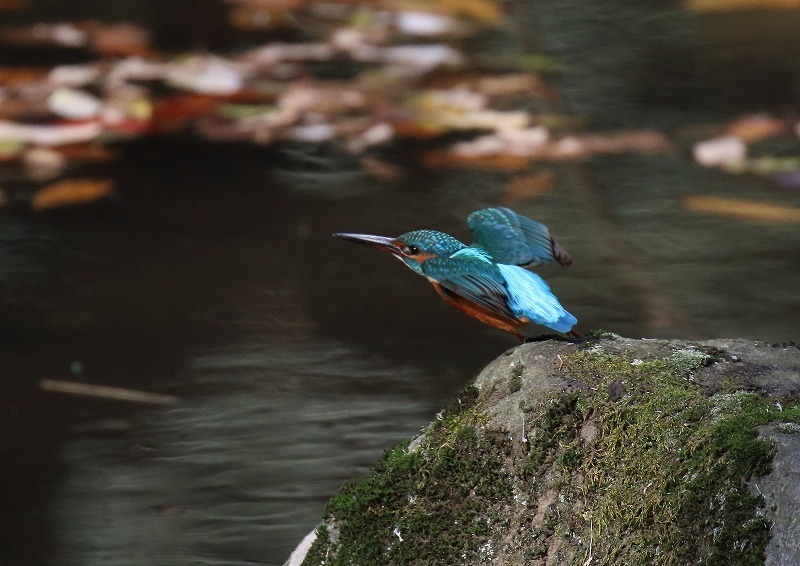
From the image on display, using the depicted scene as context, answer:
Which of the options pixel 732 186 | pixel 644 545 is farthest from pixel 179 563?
pixel 732 186

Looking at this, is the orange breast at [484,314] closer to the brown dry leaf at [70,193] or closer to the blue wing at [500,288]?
the blue wing at [500,288]

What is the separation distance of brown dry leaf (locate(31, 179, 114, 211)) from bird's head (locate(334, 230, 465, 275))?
121 inches

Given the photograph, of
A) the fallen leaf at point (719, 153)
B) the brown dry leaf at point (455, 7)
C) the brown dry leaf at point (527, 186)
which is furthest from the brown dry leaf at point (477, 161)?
the brown dry leaf at point (455, 7)

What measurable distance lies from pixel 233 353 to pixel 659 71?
3.39 m

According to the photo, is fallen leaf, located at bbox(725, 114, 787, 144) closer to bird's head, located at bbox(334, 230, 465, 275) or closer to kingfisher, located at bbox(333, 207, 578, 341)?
kingfisher, located at bbox(333, 207, 578, 341)

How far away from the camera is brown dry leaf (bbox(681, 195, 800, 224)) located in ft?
15.6

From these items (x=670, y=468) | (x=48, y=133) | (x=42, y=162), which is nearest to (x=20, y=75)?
(x=48, y=133)

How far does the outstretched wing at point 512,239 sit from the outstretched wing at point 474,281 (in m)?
0.09

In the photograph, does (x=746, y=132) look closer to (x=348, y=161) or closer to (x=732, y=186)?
(x=732, y=186)

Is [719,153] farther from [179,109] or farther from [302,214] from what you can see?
[179,109]

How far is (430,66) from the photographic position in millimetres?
6355

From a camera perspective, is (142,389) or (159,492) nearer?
(159,492)

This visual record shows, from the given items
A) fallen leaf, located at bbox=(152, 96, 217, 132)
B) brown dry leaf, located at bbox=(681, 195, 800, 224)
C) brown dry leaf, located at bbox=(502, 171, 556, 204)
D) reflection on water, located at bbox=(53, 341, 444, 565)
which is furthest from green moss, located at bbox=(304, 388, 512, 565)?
fallen leaf, located at bbox=(152, 96, 217, 132)

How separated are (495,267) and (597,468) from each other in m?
0.47
